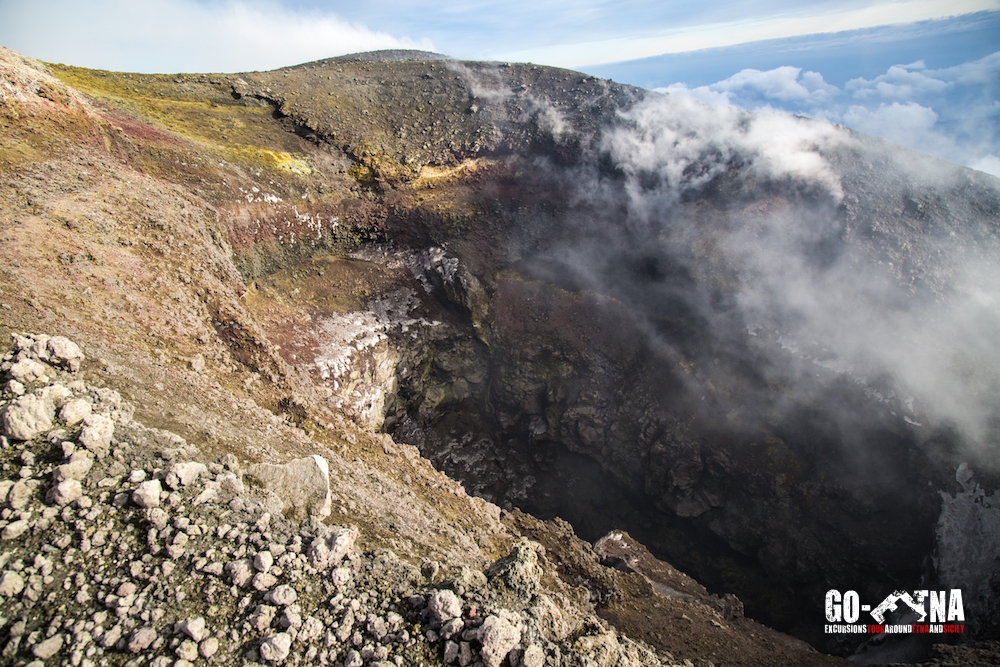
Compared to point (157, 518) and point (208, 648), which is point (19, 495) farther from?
point (208, 648)

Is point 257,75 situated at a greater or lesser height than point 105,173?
greater

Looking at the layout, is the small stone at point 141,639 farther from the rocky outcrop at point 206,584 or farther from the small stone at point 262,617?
the small stone at point 262,617

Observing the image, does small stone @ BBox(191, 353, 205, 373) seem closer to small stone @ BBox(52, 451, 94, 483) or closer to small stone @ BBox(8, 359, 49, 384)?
small stone @ BBox(8, 359, 49, 384)

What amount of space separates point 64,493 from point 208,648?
239cm

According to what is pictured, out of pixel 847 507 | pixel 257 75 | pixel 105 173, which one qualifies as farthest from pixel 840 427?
pixel 257 75

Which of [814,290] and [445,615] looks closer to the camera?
[445,615]

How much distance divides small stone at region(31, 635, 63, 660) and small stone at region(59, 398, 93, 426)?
8.84 ft

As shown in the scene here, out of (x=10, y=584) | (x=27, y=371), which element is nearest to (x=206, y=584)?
(x=10, y=584)

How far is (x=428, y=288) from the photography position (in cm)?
2059

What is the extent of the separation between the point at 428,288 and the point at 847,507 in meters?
16.7

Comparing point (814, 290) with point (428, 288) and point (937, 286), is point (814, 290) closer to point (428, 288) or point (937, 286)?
point (937, 286)

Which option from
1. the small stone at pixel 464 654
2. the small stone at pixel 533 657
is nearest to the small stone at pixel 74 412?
the small stone at pixel 464 654

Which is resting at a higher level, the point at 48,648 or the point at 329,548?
the point at 48,648

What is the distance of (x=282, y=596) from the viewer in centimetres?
508
